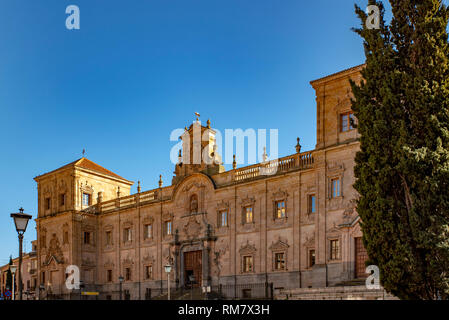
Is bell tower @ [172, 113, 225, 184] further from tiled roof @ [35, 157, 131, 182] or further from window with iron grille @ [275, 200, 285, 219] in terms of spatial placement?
tiled roof @ [35, 157, 131, 182]

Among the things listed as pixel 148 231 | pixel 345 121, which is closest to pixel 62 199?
pixel 148 231

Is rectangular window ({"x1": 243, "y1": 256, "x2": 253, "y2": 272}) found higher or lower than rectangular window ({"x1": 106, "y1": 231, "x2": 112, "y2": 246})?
lower

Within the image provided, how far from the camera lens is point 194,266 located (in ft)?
107

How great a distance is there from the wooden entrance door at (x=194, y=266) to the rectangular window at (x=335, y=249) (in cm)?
1061

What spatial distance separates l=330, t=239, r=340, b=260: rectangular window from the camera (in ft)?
80.3

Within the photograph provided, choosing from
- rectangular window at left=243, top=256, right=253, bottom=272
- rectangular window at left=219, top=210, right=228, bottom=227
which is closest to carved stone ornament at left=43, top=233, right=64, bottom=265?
rectangular window at left=219, top=210, right=228, bottom=227

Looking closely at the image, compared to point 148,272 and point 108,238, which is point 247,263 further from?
point 108,238

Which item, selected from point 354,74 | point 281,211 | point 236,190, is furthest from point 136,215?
point 354,74

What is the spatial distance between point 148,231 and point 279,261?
12.7 meters

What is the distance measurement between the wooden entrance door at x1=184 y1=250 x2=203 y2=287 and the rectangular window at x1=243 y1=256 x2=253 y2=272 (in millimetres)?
3675

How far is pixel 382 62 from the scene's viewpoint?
46.3 ft

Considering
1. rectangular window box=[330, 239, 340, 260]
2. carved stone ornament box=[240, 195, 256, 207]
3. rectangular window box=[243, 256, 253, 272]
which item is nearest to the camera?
rectangular window box=[330, 239, 340, 260]
